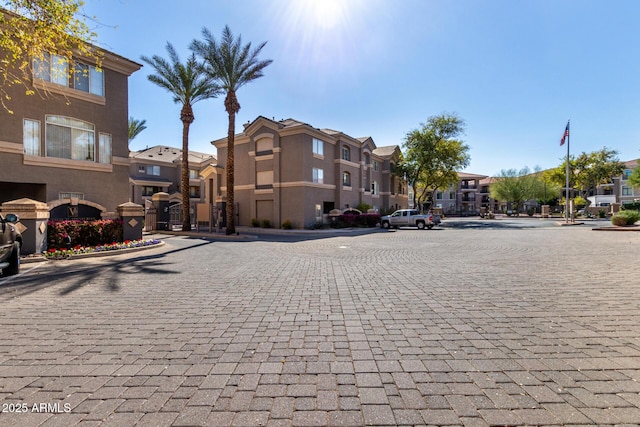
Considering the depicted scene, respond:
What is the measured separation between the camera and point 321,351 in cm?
379

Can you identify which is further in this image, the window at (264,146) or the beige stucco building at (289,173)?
the window at (264,146)

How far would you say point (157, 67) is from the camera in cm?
2161

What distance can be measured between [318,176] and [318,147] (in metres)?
2.76

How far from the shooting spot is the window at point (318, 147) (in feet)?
94.7

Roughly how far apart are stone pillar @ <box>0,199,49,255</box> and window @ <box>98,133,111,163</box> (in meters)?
6.93

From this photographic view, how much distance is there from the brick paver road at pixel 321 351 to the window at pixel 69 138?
10973mm

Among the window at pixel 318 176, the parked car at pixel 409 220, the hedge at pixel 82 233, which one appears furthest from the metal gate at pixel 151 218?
the parked car at pixel 409 220

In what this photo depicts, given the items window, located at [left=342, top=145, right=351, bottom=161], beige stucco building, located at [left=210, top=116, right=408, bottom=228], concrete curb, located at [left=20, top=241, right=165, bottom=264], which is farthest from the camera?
window, located at [left=342, top=145, right=351, bottom=161]

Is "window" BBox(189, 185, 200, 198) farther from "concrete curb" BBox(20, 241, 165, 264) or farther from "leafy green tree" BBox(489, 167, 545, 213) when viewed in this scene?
"leafy green tree" BBox(489, 167, 545, 213)

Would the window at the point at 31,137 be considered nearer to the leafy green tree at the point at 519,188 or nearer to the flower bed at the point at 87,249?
the flower bed at the point at 87,249

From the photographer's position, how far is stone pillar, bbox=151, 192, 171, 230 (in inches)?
917

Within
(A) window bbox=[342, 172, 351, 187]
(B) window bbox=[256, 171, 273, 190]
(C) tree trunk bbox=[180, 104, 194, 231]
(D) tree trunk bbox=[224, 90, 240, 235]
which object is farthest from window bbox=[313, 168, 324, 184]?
(C) tree trunk bbox=[180, 104, 194, 231]

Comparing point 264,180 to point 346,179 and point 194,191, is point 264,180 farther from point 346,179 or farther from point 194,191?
point 194,191

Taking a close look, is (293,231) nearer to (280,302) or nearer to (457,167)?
(280,302)
